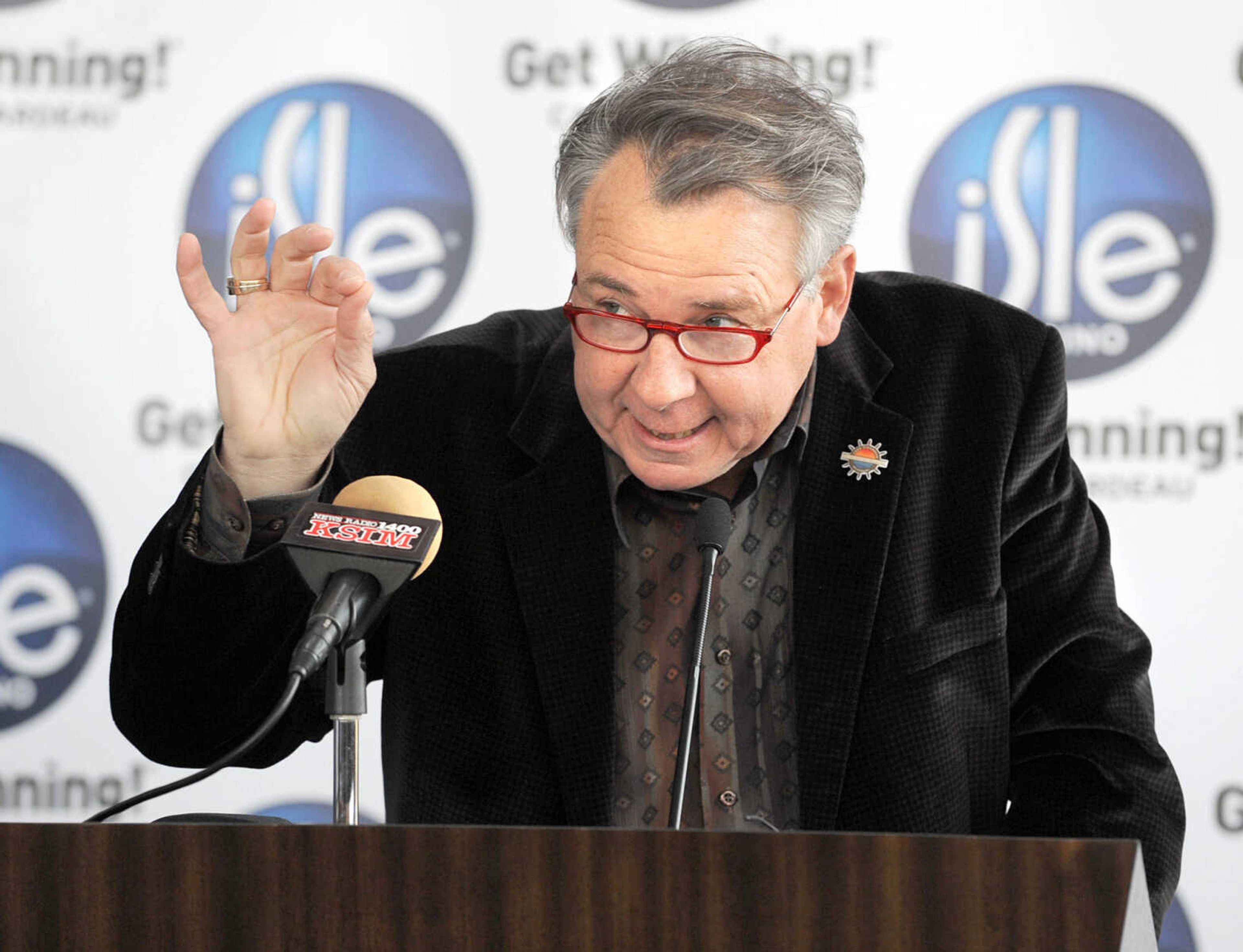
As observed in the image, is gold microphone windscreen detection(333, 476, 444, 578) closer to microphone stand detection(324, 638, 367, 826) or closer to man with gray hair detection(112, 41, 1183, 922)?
microphone stand detection(324, 638, 367, 826)

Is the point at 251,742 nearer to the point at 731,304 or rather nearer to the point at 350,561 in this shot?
the point at 350,561

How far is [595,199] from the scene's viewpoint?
1.79 m

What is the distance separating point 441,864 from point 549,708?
85cm

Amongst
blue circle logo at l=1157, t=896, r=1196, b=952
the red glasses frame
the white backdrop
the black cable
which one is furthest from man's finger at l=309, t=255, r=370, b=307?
blue circle logo at l=1157, t=896, r=1196, b=952

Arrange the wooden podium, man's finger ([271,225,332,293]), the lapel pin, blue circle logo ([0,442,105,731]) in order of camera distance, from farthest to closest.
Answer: blue circle logo ([0,442,105,731]) < the lapel pin < man's finger ([271,225,332,293]) < the wooden podium

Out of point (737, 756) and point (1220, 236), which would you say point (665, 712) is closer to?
point (737, 756)

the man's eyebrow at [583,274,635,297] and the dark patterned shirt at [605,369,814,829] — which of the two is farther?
the dark patterned shirt at [605,369,814,829]

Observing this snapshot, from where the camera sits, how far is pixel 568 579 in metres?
1.89

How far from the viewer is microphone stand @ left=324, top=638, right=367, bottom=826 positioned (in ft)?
4.04

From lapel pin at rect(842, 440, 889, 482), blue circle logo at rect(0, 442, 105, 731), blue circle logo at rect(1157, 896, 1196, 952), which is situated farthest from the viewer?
blue circle logo at rect(0, 442, 105, 731)

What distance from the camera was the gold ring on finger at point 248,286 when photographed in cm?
168

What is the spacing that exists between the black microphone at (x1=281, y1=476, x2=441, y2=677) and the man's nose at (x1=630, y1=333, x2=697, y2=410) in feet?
1.60

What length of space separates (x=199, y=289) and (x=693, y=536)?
2.14 feet

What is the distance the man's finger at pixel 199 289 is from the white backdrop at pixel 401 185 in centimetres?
121
